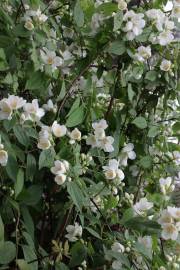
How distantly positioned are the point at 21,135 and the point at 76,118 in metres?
0.17

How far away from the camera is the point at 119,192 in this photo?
52.0 inches

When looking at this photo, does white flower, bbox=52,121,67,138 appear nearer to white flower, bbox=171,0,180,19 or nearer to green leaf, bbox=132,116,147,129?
green leaf, bbox=132,116,147,129

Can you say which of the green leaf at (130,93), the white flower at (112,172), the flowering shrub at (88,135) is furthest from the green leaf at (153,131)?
the white flower at (112,172)

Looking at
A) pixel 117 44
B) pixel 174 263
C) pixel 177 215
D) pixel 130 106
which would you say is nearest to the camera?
pixel 177 215

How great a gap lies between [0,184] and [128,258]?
0.33 m

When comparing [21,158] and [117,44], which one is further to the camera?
[117,44]

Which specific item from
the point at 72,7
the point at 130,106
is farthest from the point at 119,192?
the point at 72,7

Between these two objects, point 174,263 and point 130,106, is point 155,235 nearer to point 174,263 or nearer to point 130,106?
point 174,263

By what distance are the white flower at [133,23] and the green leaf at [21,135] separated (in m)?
0.38

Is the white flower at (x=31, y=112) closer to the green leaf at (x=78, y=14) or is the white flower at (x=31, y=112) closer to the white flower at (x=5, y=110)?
the white flower at (x=5, y=110)

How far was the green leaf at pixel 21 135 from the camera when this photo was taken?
1.01m

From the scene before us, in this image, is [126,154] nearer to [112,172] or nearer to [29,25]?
[112,172]

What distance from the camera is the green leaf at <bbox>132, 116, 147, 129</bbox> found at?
127 centimetres

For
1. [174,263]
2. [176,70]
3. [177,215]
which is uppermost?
[176,70]
